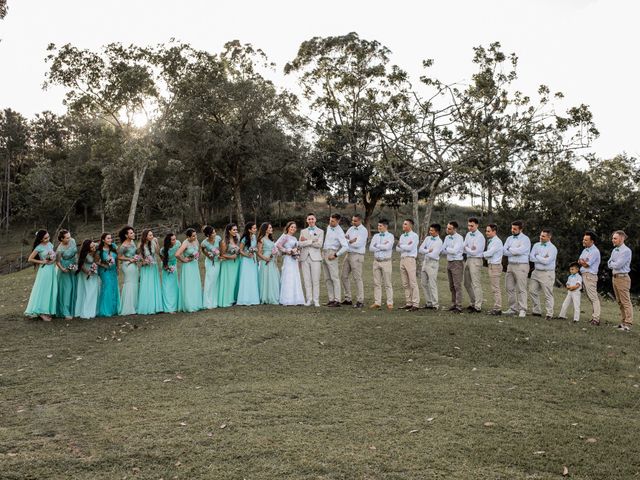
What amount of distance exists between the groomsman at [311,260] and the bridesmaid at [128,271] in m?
3.92

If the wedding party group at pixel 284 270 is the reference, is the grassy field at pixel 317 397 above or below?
below

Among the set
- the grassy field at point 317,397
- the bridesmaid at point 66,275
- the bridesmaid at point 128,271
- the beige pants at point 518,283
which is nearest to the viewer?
the grassy field at point 317,397

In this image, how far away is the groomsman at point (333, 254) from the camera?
13555 mm

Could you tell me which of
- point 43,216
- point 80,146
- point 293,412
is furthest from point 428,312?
point 80,146

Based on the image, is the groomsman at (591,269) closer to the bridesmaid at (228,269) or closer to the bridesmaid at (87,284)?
the bridesmaid at (228,269)

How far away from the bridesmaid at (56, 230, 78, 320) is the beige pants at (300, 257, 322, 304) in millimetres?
5326

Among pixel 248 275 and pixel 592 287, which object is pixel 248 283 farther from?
pixel 592 287

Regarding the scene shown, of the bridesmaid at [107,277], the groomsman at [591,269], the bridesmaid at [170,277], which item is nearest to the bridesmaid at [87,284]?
the bridesmaid at [107,277]

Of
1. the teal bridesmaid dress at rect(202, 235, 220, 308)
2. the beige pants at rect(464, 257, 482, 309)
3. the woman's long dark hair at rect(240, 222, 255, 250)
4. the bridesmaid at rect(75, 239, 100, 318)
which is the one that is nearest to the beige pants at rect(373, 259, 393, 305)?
the beige pants at rect(464, 257, 482, 309)

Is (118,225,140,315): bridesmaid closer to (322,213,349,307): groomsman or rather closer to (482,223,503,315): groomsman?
(322,213,349,307): groomsman

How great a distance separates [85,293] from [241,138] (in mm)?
26580

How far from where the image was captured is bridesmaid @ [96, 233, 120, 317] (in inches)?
504

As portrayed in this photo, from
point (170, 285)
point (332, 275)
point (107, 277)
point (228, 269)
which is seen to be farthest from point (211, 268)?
point (332, 275)

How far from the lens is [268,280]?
46.1 ft
